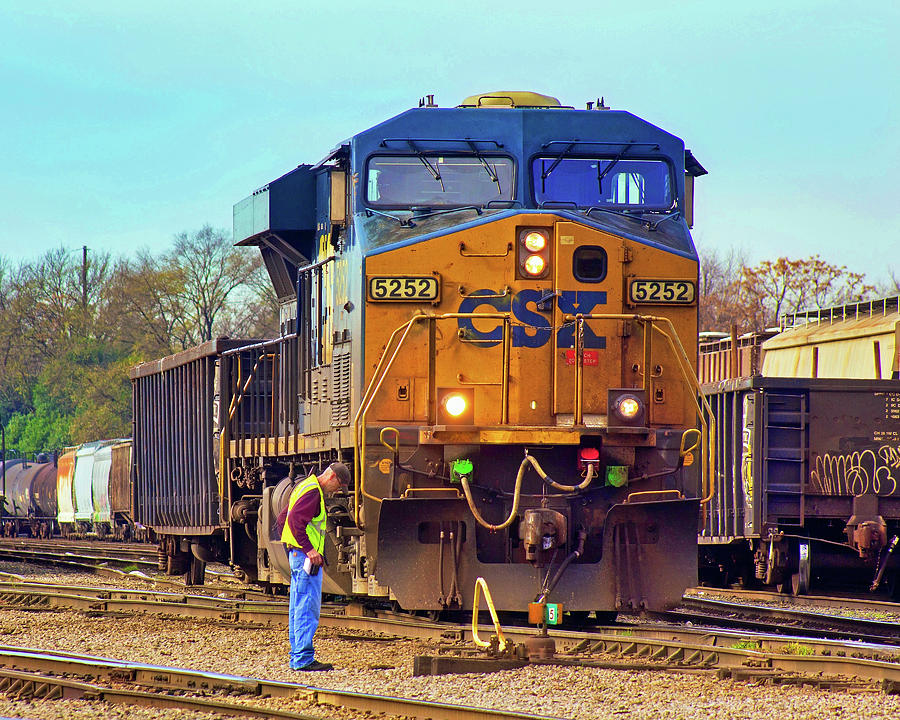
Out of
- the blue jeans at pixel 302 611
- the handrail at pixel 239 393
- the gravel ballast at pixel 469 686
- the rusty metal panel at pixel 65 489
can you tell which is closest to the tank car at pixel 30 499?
the rusty metal panel at pixel 65 489

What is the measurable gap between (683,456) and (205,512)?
25.0ft

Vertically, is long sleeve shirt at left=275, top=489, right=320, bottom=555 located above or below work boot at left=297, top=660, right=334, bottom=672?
above

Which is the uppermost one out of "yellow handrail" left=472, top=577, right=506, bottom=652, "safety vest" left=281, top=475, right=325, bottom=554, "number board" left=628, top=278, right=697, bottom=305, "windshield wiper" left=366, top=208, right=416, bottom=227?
"windshield wiper" left=366, top=208, right=416, bottom=227

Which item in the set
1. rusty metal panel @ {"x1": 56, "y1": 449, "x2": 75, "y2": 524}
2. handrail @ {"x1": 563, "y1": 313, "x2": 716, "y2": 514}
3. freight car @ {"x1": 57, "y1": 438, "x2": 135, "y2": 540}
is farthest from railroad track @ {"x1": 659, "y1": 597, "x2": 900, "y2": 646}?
rusty metal panel @ {"x1": 56, "y1": 449, "x2": 75, "y2": 524}

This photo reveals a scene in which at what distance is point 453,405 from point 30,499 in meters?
37.3

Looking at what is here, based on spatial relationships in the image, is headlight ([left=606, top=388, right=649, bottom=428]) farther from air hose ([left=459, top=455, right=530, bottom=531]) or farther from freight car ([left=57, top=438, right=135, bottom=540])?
freight car ([left=57, top=438, right=135, bottom=540])

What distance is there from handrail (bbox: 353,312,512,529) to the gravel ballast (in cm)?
121

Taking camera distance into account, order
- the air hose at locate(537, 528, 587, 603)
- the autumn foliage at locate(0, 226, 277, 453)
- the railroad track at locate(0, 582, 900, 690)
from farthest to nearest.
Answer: the autumn foliage at locate(0, 226, 277, 453) < the air hose at locate(537, 528, 587, 603) < the railroad track at locate(0, 582, 900, 690)

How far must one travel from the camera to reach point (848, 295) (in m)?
48.5


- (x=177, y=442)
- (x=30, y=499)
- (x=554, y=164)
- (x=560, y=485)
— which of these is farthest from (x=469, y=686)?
(x=30, y=499)

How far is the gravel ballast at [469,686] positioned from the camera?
7.49 metres

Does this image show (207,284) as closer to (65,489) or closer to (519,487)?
(65,489)

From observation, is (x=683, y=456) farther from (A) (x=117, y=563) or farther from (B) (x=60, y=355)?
(B) (x=60, y=355)

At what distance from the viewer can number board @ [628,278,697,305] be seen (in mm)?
10117
